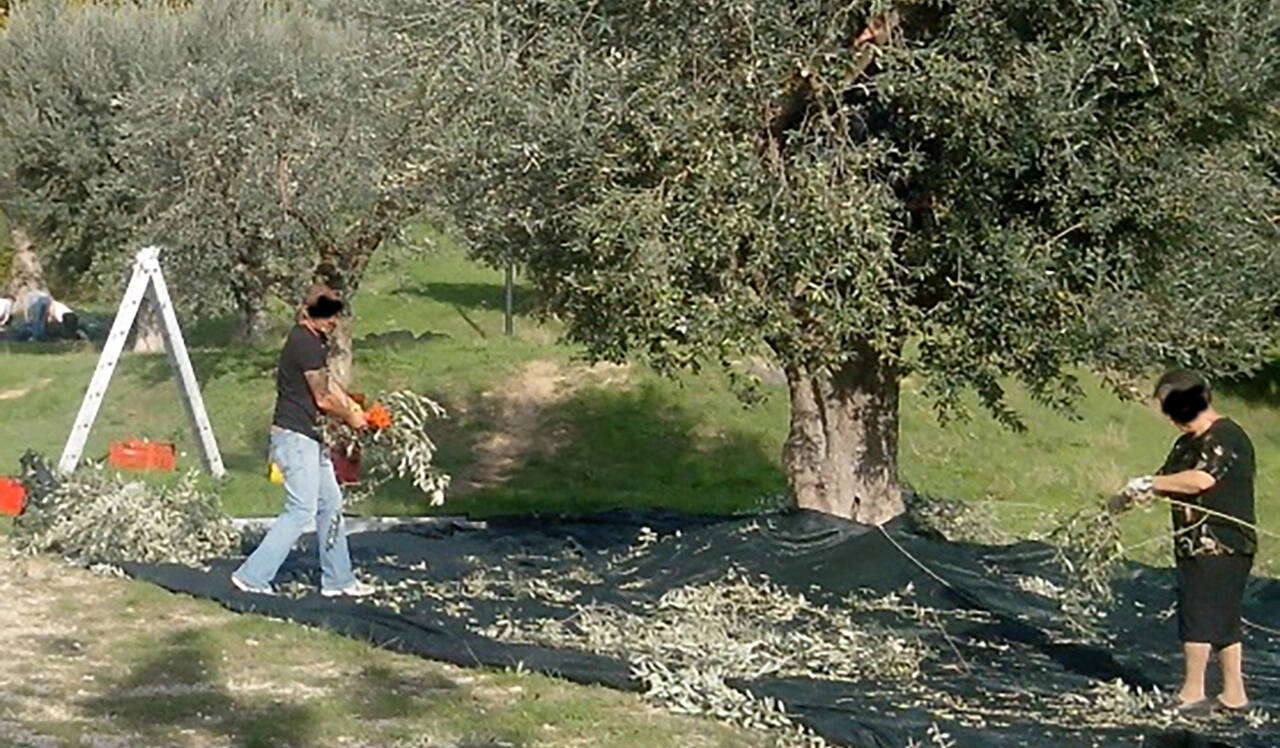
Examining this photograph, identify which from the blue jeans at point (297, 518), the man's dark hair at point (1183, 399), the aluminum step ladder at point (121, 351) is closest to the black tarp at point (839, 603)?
the blue jeans at point (297, 518)

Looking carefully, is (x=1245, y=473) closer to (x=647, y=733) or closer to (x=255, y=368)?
(x=647, y=733)

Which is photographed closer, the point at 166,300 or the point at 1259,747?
the point at 1259,747

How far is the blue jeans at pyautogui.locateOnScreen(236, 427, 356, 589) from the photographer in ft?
32.4

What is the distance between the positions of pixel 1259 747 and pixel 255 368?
56.3 feet

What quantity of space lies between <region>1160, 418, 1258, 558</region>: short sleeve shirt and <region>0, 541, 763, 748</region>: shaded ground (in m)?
2.21

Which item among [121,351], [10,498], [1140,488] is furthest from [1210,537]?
[121,351]

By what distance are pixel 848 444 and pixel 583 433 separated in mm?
7497

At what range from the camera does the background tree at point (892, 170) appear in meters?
10.3

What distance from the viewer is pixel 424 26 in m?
11.6

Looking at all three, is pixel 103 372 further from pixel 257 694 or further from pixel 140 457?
pixel 257 694

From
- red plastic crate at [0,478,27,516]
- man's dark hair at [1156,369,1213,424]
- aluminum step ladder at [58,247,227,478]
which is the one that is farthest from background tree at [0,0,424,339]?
man's dark hair at [1156,369,1213,424]

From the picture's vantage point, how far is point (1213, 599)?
7.80 m

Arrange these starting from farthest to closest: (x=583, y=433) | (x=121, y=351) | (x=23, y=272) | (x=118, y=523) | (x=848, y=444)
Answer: (x=23, y=272) → (x=583, y=433) → (x=121, y=351) → (x=848, y=444) → (x=118, y=523)

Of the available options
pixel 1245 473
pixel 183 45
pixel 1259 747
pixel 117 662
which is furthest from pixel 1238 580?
pixel 183 45
